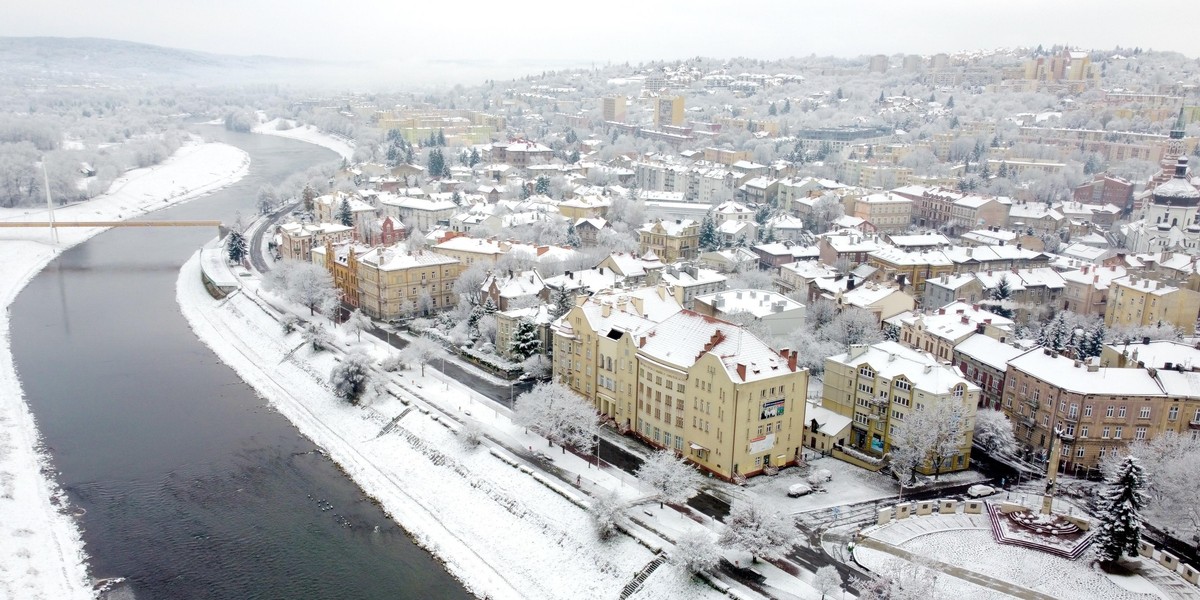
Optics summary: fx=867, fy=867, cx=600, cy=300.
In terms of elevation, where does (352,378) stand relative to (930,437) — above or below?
below

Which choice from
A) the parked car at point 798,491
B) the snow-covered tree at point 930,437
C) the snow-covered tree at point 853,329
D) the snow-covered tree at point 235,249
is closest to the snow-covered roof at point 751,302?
the snow-covered tree at point 853,329

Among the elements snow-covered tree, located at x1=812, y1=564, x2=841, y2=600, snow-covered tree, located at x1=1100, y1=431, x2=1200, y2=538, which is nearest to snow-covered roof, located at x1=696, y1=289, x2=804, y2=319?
snow-covered tree, located at x1=1100, y1=431, x2=1200, y2=538

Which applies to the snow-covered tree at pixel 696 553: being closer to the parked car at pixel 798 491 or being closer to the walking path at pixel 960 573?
the walking path at pixel 960 573

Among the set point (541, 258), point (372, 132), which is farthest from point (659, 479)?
point (372, 132)

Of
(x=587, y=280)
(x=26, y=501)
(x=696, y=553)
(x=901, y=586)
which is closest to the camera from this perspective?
(x=901, y=586)

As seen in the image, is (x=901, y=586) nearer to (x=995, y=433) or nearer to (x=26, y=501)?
(x=995, y=433)

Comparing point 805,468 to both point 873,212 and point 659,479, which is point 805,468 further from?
point 873,212

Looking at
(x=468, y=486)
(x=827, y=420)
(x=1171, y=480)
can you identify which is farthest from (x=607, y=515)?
(x=1171, y=480)

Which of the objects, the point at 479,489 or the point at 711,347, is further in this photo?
the point at 711,347
